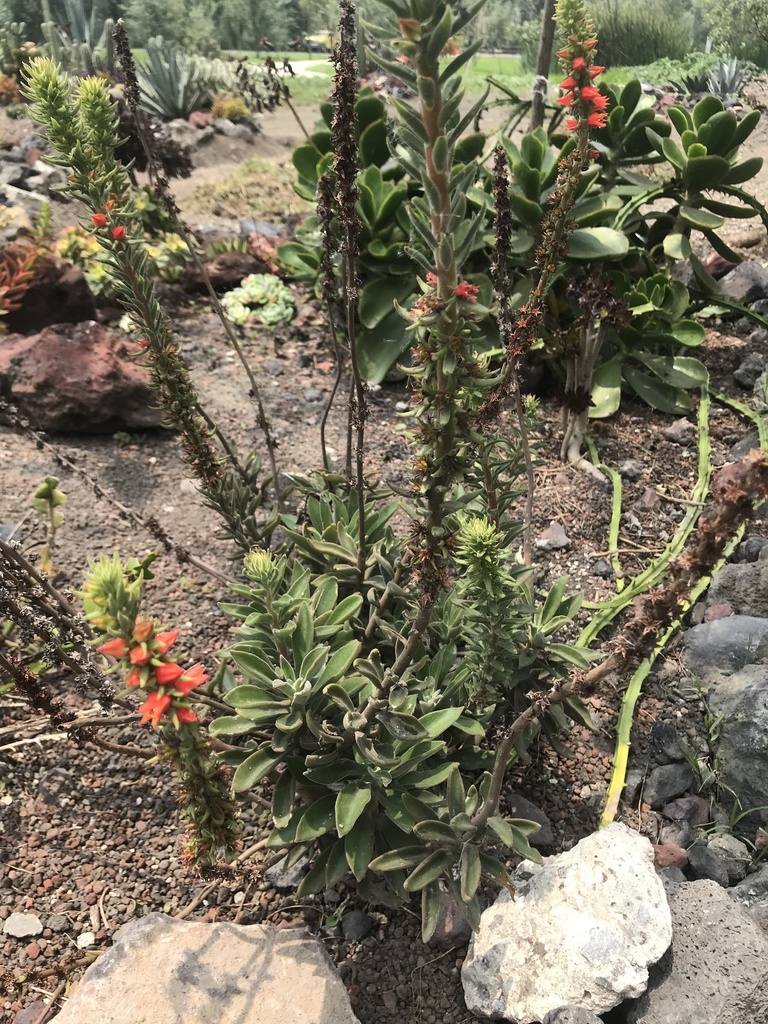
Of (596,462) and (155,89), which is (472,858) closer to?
(596,462)

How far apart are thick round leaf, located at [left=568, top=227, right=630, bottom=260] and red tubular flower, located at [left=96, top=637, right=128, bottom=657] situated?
3385mm

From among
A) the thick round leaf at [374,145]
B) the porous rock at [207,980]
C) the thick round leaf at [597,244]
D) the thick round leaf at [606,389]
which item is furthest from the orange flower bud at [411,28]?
the thick round leaf at [374,145]

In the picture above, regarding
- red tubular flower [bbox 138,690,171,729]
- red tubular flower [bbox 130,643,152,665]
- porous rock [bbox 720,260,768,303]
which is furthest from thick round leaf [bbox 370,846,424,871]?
porous rock [bbox 720,260,768,303]

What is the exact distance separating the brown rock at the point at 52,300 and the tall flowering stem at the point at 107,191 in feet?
8.84

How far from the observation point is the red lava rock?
3.12 m

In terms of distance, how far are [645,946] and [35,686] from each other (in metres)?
1.77

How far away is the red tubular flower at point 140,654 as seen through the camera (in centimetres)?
127

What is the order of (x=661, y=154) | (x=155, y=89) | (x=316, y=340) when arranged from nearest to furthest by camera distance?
(x=661, y=154), (x=316, y=340), (x=155, y=89)

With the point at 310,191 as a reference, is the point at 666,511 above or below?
below

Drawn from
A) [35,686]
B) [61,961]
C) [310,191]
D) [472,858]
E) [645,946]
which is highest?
[310,191]

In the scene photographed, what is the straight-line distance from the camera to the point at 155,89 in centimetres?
1162

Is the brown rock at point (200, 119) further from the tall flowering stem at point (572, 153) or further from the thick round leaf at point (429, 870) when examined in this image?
the thick round leaf at point (429, 870)

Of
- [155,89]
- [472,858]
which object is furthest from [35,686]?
[155,89]

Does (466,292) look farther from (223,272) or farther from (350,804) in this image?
(223,272)
